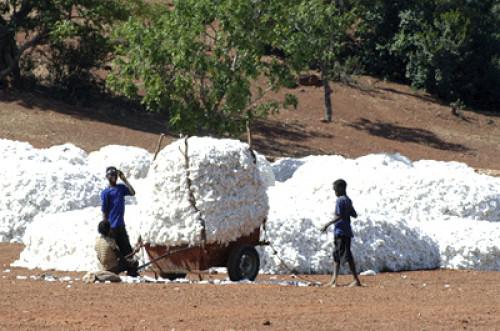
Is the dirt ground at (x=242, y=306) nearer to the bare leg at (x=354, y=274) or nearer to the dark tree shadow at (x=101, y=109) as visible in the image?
the bare leg at (x=354, y=274)

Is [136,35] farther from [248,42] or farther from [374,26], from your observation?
[374,26]

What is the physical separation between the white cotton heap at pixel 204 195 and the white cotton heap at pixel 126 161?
974 cm

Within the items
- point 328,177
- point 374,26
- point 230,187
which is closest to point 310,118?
point 374,26

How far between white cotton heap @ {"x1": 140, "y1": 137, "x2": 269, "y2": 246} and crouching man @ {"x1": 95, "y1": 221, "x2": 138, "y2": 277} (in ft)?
1.42

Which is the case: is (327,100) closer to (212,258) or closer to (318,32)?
(318,32)

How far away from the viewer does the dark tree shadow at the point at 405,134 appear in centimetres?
4900

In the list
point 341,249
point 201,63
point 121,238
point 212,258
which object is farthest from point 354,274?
point 201,63

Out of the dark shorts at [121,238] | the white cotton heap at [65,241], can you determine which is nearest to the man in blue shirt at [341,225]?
the dark shorts at [121,238]

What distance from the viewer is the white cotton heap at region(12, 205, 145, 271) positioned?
16484 mm

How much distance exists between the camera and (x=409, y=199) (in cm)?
2073

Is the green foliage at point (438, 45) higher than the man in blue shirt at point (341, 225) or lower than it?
higher

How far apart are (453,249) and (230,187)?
5.01 meters

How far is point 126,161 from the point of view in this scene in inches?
1005

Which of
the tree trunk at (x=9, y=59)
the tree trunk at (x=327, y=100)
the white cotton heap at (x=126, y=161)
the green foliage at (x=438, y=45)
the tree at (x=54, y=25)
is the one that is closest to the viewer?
the white cotton heap at (x=126, y=161)
